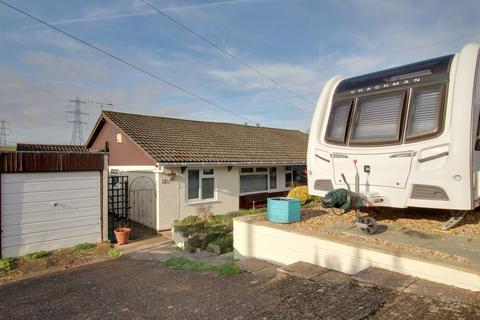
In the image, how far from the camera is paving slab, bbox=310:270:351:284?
4548 mm

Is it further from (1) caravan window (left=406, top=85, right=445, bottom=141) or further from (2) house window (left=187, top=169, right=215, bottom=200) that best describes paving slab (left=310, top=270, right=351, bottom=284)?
(2) house window (left=187, top=169, right=215, bottom=200)

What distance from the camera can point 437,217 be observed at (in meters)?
6.88

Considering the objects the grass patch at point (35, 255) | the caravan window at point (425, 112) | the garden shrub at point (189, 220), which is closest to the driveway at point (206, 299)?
the grass patch at point (35, 255)

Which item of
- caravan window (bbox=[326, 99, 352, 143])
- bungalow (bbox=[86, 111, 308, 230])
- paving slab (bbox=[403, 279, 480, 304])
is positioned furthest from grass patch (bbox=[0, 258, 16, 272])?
paving slab (bbox=[403, 279, 480, 304])

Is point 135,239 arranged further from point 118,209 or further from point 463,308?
point 463,308

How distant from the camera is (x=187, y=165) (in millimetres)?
12539

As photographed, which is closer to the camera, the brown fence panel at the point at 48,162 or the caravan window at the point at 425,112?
the caravan window at the point at 425,112

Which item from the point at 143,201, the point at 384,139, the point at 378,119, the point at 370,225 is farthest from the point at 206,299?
the point at 143,201

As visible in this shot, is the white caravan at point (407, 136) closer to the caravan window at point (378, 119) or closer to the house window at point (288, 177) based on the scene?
the caravan window at point (378, 119)

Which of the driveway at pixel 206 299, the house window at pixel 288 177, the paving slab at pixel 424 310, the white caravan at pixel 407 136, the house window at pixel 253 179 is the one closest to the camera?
the paving slab at pixel 424 310

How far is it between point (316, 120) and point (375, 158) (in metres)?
1.67

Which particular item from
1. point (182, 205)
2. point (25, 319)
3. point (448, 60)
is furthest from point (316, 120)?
point (182, 205)

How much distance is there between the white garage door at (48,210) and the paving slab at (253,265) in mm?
6148

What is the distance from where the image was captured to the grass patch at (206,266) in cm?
579
